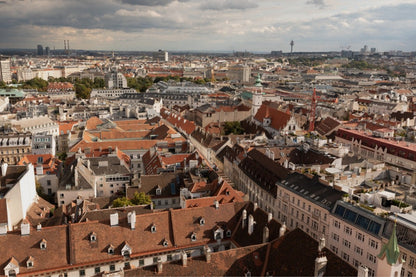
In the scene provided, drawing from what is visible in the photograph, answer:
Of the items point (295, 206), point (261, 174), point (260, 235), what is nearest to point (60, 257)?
point (260, 235)

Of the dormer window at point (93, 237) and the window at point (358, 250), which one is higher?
the dormer window at point (93, 237)

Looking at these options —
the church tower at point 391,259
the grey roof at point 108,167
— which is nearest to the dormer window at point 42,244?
the grey roof at point 108,167

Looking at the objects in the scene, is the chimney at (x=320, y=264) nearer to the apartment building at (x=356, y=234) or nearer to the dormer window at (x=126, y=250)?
the apartment building at (x=356, y=234)

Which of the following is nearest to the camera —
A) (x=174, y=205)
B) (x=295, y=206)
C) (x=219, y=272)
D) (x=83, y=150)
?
(x=219, y=272)

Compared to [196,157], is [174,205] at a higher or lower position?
lower

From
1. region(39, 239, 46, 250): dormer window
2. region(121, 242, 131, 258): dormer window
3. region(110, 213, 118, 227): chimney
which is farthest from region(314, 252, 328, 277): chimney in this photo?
region(39, 239, 46, 250): dormer window

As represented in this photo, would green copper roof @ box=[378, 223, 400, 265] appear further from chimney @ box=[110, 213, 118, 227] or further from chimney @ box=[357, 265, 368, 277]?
chimney @ box=[110, 213, 118, 227]

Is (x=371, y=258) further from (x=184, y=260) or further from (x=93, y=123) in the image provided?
(x=93, y=123)

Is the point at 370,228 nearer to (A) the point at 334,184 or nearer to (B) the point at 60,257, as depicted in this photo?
(A) the point at 334,184

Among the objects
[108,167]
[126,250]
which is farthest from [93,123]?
[126,250]
